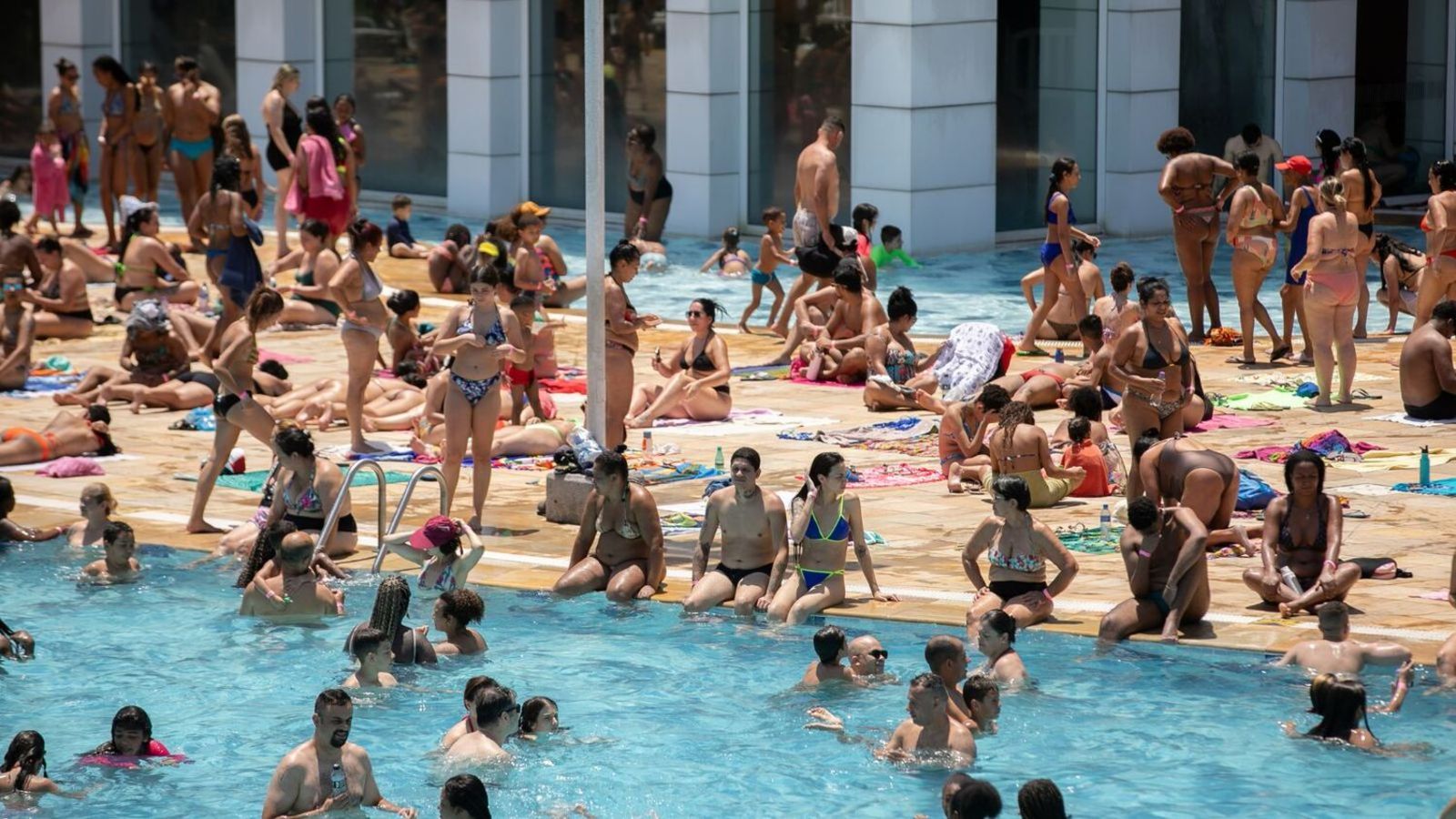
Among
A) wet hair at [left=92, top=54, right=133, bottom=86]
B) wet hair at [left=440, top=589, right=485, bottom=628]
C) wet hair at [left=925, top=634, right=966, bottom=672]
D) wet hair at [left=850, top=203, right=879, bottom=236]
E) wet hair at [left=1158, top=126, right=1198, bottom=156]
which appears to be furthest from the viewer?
wet hair at [left=92, top=54, right=133, bottom=86]

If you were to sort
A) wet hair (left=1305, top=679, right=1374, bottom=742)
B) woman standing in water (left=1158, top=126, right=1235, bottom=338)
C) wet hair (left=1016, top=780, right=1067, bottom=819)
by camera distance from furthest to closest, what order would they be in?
woman standing in water (left=1158, top=126, right=1235, bottom=338), wet hair (left=1305, top=679, right=1374, bottom=742), wet hair (left=1016, top=780, right=1067, bottom=819)

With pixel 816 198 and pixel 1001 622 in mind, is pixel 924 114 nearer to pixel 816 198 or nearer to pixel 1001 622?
pixel 816 198

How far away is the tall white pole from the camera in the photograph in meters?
15.0

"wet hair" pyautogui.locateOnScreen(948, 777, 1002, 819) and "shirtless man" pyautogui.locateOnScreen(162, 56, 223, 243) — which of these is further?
"shirtless man" pyautogui.locateOnScreen(162, 56, 223, 243)

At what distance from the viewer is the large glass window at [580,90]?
28.2 m

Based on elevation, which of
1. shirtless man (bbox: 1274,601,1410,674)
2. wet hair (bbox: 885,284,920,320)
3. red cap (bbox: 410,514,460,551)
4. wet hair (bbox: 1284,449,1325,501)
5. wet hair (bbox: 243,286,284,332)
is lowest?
shirtless man (bbox: 1274,601,1410,674)

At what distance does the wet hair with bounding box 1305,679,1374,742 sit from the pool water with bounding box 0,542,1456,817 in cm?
11

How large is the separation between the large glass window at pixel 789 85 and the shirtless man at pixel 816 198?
4.29m

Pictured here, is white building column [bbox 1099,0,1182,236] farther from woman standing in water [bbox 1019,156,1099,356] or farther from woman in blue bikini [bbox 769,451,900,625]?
woman in blue bikini [bbox 769,451,900,625]

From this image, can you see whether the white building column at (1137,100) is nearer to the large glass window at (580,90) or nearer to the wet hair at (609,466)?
the large glass window at (580,90)

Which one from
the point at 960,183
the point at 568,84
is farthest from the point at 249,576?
the point at 568,84

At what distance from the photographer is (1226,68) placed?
92.3ft

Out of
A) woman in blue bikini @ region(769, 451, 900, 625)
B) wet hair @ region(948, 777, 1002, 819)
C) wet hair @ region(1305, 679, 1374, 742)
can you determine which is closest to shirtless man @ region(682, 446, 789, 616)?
woman in blue bikini @ region(769, 451, 900, 625)

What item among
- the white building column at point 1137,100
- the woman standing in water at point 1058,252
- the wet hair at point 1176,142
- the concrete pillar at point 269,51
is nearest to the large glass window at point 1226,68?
the white building column at point 1137,100
